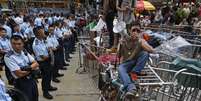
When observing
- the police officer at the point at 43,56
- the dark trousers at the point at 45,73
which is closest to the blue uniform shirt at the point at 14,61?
the police officer at the point at 43,56

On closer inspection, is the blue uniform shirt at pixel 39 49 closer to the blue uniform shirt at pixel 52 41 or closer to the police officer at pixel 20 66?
the blue uniform shirt at pixel 52 41

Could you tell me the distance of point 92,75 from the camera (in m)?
11.9

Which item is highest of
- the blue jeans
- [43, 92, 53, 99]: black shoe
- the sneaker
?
the blue jeans

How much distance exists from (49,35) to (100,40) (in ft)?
5.06

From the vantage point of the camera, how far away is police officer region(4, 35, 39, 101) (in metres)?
6.54

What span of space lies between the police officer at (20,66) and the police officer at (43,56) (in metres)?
2.22

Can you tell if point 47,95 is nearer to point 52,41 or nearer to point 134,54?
point 52,41

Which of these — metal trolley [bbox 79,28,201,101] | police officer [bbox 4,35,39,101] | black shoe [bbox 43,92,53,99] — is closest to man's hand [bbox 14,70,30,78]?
police officer [bbox 4,35,39,101]

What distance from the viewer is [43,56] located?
922 centimetres

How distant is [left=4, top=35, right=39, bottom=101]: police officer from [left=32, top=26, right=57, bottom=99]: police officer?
7.28 ft

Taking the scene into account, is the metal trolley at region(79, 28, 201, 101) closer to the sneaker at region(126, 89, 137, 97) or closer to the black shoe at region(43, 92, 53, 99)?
the sneaker at region(126, 89, 137, 97)

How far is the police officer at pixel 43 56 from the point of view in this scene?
913 cm

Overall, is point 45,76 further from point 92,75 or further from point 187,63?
point 187,63

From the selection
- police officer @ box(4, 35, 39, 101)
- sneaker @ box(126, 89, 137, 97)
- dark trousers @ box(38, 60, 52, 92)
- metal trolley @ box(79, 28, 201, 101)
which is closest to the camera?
metal trolley @ box(79, 28, 201, 101)
